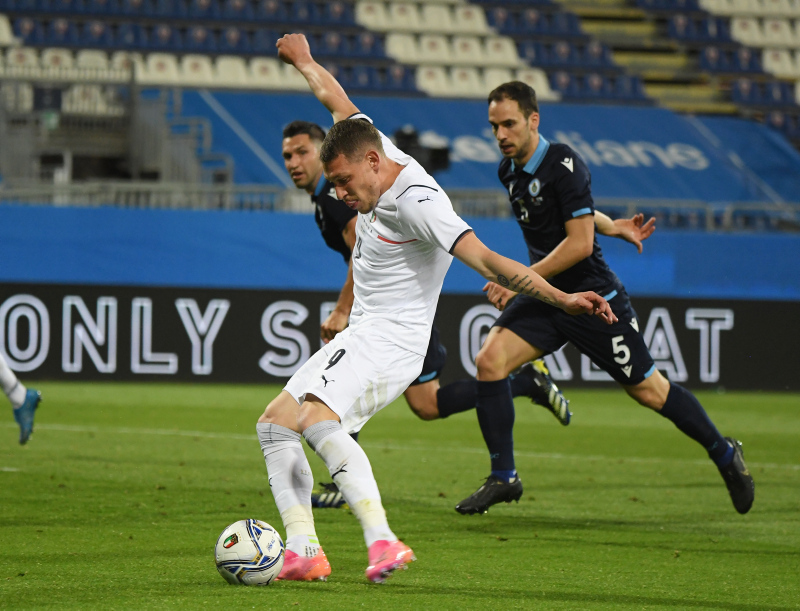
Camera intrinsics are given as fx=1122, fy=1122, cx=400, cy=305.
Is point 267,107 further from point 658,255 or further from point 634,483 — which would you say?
point 634,483

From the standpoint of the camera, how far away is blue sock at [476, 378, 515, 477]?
230 inches

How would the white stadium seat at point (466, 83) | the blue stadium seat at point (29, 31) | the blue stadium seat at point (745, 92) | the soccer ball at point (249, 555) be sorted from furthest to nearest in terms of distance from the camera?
1. the blue stadium seat at point (745, 92)
2. the white stadium seat at point (466, 83)
3. the blue stadium seat at point (29, 31)
4. the soccer ball at point (249, 555)

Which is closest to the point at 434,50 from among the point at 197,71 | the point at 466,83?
the point at 466,83

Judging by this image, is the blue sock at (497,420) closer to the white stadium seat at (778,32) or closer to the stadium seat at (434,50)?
the stadium seat at (434,50)

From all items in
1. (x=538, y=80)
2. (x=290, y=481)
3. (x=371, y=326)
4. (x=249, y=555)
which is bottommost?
(x=249, y=555)

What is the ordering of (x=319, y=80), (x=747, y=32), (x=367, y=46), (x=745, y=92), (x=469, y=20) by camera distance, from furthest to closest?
(x=747, y=32), (x=469, y=20), (x=745, y=92), (x=367, y=46), (x=319, y=80)

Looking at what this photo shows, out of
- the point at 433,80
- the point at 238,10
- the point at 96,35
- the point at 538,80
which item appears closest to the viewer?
the point at 96,35

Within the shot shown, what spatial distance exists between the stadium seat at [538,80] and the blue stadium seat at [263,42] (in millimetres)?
5529

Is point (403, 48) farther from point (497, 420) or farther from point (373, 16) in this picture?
point (497, 420)

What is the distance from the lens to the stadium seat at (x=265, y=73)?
Answer: 75.7ft

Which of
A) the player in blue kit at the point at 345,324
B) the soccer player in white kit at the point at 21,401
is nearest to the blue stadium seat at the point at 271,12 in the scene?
the soccer player in white kit at the point at 21,401

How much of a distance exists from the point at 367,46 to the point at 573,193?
19.7 metres

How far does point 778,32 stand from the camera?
29.0m

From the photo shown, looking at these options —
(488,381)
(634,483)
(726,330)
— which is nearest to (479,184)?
(726,330)
